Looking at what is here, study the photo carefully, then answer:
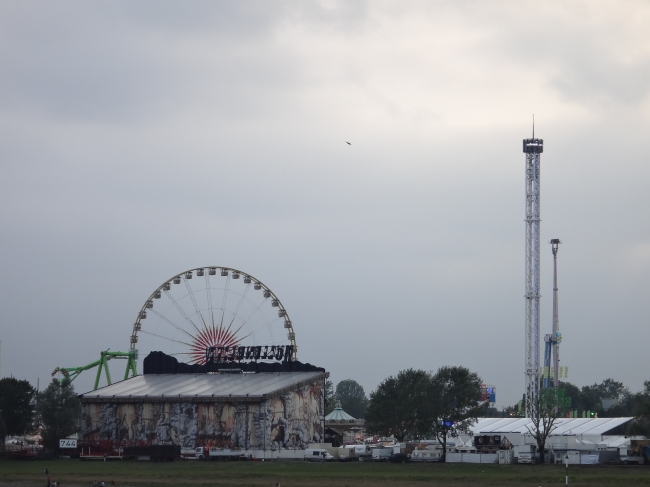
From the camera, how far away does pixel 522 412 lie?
516ft

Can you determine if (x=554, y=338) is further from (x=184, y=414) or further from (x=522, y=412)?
(x=184, y=414)

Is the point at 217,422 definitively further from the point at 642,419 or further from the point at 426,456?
the point at 642,419

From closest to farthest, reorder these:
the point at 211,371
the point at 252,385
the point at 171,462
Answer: the point at 171,462 → the point at 252,385 → the point at 211,371

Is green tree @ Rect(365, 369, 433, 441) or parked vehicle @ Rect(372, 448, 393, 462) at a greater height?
green tree @ Rect(365, 369, 433, 441)

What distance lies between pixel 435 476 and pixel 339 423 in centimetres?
5735

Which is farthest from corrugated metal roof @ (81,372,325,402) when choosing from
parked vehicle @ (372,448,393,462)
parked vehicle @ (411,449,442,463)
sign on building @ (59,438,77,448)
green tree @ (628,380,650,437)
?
green tree @ (628,380,650,437)

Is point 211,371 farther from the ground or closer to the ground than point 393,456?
farther from the ground

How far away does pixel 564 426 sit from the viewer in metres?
108

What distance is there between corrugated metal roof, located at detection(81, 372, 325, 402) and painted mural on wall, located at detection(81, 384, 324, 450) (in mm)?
886

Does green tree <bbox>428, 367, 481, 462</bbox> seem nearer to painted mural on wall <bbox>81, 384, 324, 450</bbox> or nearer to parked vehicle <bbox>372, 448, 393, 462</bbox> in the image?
parked vehicle <bbox>372, 448, 393, 462</bbox>

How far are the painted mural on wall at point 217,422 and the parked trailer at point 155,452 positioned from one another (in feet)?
14.6

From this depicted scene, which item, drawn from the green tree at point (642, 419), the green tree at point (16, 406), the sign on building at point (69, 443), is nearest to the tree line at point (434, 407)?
the green tree at point (642, 419)

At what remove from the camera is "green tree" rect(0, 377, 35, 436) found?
119 metres

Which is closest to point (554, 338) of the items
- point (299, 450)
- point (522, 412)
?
point (522, 412)
